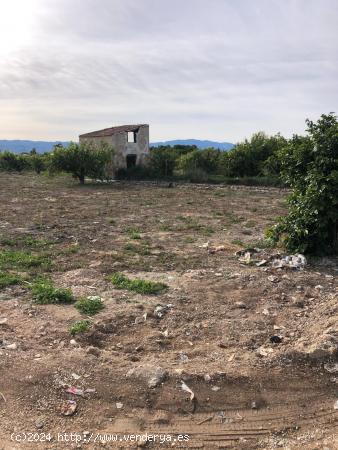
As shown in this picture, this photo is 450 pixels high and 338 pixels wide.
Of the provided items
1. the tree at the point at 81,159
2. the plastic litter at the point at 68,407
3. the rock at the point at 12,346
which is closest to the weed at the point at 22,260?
the rock at the point at 12,346

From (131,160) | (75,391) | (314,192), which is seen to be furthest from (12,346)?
(131,160)

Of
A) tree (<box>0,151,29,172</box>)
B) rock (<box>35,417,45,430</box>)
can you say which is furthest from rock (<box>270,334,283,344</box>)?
tree (<box>0,151,29,172</box>)

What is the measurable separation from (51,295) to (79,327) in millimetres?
983

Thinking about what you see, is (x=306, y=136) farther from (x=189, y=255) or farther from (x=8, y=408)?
(x=8, y=408)

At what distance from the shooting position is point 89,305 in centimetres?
491

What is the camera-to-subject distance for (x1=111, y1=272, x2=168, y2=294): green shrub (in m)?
5.51

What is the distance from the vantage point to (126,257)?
23.9 feet

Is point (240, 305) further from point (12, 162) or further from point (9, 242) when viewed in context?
point (12, 162)

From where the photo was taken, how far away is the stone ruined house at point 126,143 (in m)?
28.7

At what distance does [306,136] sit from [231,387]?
5.47 metres

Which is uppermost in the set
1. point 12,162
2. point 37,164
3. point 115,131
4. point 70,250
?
point 115,131

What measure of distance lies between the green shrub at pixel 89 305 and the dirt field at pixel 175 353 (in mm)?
80

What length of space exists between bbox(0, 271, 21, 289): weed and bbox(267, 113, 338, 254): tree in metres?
4.46

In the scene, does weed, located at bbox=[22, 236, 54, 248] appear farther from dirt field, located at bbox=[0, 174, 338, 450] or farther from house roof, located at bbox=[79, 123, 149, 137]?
house roof, located at bbox=[79, 123, 149, 137]
